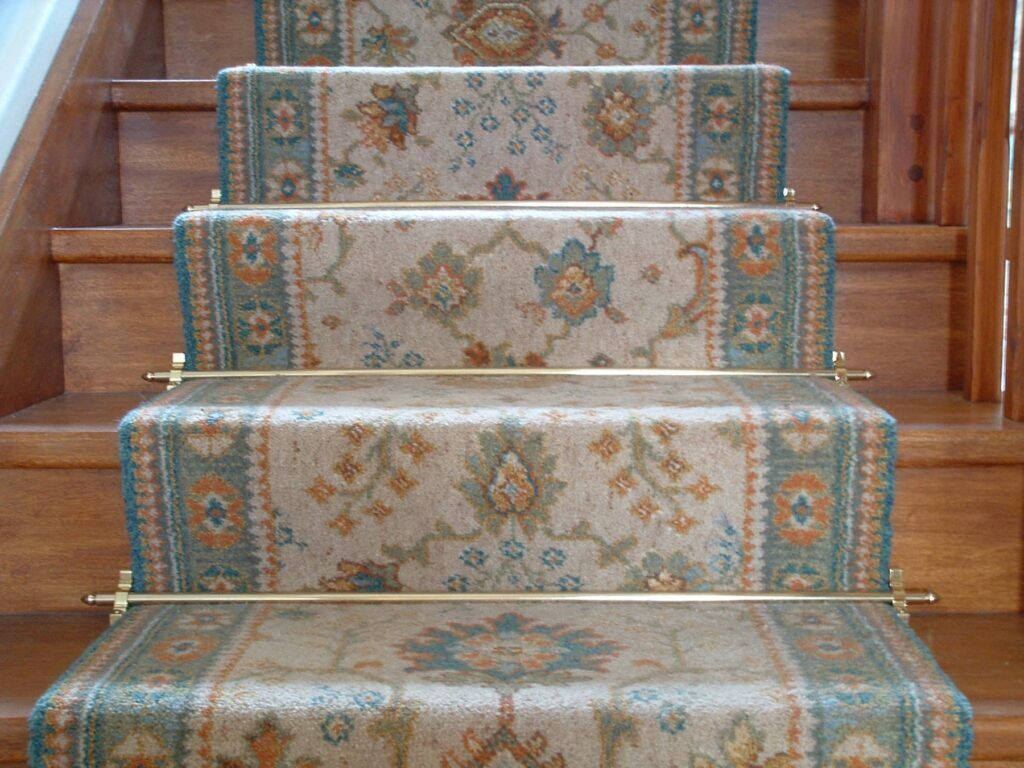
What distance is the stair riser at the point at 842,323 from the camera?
1.56 m

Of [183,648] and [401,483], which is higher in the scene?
[401,483]

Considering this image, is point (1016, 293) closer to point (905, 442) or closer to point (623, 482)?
point (905, 442)

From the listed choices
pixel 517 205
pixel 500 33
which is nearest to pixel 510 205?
pixel 517 205

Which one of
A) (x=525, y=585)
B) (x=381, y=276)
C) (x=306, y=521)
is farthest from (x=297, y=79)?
(x=525, y=585)

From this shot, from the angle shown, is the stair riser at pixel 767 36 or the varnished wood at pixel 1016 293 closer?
the varnished wood at pixel 1016 293

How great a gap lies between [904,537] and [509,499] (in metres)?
0.47

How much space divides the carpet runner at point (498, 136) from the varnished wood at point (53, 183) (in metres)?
0.20

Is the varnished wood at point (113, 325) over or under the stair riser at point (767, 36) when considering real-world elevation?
under

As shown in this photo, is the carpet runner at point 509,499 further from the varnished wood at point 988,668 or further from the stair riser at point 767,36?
the stair riser at point 767,36

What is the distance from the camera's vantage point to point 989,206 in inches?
58.0

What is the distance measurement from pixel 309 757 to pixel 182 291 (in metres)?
0.68

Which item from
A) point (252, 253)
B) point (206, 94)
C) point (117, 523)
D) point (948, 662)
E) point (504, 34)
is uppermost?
point (504, 34)

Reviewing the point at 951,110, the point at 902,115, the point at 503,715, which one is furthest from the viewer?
the point at 902,115

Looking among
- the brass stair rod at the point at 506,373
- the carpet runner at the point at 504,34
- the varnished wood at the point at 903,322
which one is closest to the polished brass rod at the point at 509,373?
the brass stair rod at the point at 506,373
